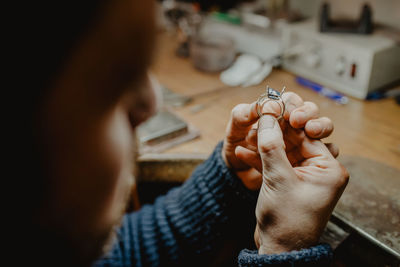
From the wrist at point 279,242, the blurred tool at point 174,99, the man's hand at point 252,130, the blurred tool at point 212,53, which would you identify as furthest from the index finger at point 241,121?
the blurred tool at point 212,53

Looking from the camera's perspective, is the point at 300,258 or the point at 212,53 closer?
the point at 300,258

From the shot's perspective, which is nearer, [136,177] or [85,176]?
A: [85,176]

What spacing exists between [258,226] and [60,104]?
46 cm

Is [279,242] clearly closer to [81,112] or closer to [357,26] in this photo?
[81,112]

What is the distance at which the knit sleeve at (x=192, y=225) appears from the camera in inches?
33.3

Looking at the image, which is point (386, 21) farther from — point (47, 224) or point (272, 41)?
point (47, 224)

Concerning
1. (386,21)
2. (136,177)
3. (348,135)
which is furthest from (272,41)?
Answer: (136,177)

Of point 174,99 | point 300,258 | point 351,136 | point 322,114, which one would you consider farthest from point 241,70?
point 300,258

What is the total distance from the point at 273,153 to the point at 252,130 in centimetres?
14

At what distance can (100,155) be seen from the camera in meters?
0.43

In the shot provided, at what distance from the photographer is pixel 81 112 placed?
37cm

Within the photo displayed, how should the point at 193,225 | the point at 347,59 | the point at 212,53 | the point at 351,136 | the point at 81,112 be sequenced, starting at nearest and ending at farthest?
the point at 81,112 → the point at 193,225 → the point at 351,136 → the point at 347,59 → the point at 212,53

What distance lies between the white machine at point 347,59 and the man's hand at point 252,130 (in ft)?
1.91

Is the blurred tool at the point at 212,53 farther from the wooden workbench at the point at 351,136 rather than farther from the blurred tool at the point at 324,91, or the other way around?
the blurred tool at the point at 324,91
